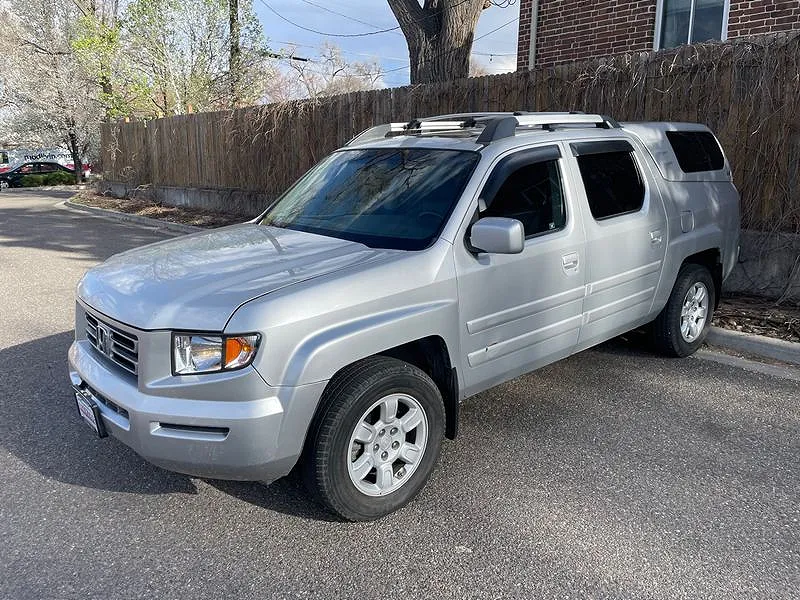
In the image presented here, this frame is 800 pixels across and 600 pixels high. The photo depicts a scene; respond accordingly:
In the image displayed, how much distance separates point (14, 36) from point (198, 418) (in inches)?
1282

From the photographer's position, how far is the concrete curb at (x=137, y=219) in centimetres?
1388

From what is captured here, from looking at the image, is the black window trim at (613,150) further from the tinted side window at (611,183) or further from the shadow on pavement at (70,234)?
the shadow on pavement at (70,234)

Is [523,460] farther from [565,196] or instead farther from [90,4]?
[90,4]

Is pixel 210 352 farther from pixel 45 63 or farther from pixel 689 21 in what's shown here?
pixel 45 63

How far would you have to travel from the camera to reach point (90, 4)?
28.8 m

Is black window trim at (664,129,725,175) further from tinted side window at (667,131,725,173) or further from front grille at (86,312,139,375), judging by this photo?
front grille at (86,312,139,375)

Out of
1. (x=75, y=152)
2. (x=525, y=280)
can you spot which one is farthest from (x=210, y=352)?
(x=75, y=152)

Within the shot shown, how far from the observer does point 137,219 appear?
15891mm

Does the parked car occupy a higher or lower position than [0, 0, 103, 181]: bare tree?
lower

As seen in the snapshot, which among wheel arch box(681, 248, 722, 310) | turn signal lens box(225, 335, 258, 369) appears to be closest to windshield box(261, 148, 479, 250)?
turn signal lens box(225, 335, 258, 369)

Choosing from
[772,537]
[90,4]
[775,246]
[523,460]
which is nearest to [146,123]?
[90,4]

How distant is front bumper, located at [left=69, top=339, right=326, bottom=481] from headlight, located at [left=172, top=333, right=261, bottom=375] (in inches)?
2.0

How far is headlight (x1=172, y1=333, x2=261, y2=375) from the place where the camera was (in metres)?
2.89

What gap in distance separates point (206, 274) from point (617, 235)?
2709 mm
